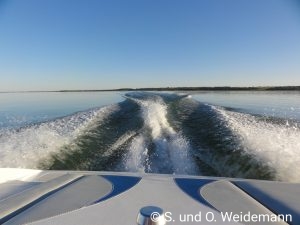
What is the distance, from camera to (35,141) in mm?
5078

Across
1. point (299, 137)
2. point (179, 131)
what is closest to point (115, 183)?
point (299, 137)

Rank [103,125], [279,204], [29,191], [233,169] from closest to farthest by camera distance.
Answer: [279,204]
[29,191]
[233,169]
[103,125]

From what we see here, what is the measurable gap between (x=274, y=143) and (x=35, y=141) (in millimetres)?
3925

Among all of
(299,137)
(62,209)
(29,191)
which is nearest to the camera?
(62,209)

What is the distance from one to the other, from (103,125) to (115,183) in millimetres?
5174

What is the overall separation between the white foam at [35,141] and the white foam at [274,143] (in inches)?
122

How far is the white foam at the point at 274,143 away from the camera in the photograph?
3559mm

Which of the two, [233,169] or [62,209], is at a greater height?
[62,209]

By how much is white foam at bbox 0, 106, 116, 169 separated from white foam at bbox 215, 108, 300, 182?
3087 mm

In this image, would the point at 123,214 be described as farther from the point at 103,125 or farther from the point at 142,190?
the point at 103,125

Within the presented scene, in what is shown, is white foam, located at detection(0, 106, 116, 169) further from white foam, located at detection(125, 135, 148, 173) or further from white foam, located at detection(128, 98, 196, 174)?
white foam, located at detection(128, 98, 196, 174)

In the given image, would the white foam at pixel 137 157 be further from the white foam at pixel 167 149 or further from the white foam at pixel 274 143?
the white foam at pixel 274 143

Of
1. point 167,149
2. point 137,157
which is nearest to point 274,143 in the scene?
point 167,149

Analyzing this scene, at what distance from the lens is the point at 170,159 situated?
4473 millimetres
